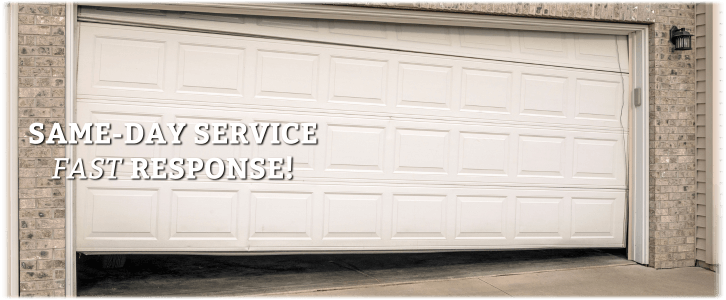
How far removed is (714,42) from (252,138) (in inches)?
175

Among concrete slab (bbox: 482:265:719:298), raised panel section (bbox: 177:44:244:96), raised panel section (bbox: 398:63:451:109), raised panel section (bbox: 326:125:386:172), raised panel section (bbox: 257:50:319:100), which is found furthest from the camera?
raised panel section (bbox: 398:63:451:109)

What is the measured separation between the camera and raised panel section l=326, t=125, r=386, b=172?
488 centimetres

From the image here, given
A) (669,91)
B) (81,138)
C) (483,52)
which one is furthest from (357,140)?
(669,91)

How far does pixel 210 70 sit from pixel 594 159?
3.79 meters

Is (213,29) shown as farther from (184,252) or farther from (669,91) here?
(669,91)

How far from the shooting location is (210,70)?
4.62m

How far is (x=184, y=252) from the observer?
15.3 ft

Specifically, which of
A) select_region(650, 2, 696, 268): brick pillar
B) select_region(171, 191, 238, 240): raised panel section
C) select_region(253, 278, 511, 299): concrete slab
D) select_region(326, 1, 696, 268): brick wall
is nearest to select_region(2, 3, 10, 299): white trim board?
select_region(171, 191, 238, 240): raised panel section

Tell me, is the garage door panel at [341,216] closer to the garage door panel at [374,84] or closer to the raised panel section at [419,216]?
the raised panel section at [419,216]

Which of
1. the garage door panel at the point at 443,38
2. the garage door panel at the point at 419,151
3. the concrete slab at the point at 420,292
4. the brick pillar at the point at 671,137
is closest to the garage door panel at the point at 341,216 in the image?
the garage door panel at the point at 419,151

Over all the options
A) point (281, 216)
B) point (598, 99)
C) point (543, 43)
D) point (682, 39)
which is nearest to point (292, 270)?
point (281, 216)

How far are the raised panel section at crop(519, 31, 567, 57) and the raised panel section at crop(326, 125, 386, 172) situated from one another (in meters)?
1.66

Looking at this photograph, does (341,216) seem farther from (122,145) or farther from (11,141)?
(11,141)

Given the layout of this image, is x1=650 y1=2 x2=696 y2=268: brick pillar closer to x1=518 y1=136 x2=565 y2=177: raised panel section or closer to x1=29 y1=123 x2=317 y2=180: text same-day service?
x1=518 y1=136 x2=565 y2=177: raised panel section
